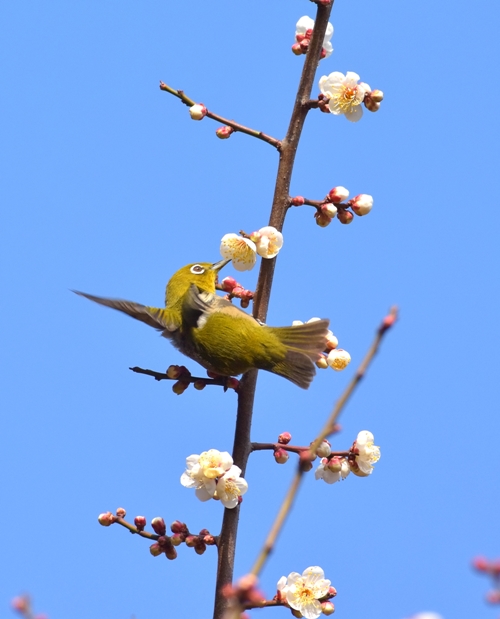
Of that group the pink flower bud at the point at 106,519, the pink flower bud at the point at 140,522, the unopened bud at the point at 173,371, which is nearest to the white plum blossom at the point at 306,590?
the pink flower bud at the point at 140,522

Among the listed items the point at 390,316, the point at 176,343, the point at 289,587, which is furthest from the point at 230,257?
the point at 390,316

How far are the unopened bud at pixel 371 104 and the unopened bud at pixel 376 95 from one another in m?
0.01

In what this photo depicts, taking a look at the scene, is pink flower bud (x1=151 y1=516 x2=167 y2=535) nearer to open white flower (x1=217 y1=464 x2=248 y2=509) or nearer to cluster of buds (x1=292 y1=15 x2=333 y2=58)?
open white flower (x1=217 y1=464 x2=248 y2=509)

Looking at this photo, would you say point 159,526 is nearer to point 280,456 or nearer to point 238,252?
point 280,456

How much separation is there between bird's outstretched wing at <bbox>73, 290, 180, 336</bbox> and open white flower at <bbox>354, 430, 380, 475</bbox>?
4.34 ft

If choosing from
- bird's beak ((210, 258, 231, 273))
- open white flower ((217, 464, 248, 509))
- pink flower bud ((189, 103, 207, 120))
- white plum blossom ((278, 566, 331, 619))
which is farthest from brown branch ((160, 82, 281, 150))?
white plum blossom ((278, 566, 331, 619))

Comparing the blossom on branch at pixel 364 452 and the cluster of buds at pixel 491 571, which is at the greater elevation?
the blossom on branch at pixel 364 452

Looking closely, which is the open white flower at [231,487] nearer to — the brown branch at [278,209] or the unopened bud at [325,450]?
the brown branch at [278,209]

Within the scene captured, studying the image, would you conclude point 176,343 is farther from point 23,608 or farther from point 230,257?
point 23,608

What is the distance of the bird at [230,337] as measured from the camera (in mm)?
4609

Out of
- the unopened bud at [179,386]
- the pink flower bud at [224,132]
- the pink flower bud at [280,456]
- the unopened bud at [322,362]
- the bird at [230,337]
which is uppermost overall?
the pink flower bud at [224,132]

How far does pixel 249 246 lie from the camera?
4.54 m

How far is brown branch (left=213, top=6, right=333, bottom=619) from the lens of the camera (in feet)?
12.8

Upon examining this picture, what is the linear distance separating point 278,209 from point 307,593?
1913 millimetres
